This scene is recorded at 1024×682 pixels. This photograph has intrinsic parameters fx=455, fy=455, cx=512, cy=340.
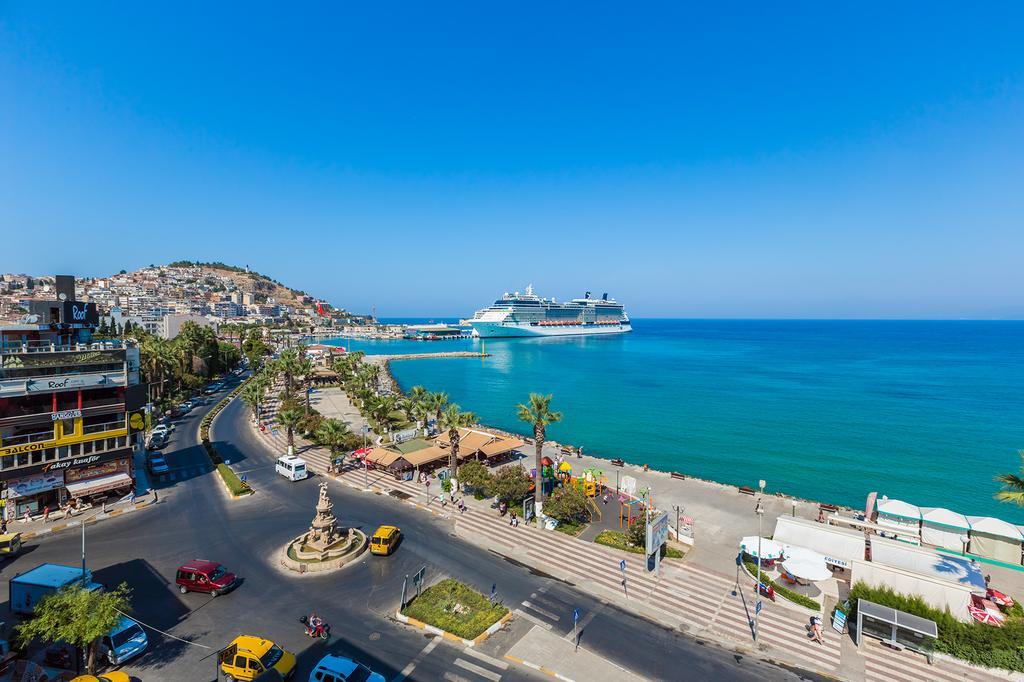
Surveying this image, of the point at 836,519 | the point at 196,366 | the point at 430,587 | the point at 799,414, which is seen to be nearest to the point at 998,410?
the point at 799,414

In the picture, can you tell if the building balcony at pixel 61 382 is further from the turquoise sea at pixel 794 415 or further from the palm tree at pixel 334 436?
the turquoise sea at pixel 794 415

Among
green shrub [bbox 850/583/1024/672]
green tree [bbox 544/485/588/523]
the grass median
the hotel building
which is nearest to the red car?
the grass median

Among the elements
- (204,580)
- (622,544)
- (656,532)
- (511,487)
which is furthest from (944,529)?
(204,580)

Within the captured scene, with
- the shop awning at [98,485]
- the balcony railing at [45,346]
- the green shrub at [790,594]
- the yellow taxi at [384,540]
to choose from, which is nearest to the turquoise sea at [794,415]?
the green shrub at [790,594]

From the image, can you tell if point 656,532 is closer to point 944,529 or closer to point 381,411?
point 944,529

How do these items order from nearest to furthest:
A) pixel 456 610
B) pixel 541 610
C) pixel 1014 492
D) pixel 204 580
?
pixel 1014 492 → pixel 456 610 → pixel 541 610 → pixel 204 580

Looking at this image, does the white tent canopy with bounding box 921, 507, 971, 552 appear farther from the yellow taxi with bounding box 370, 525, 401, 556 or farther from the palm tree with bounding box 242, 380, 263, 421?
the palm tree with bounding box 242, 380, 263, 421
